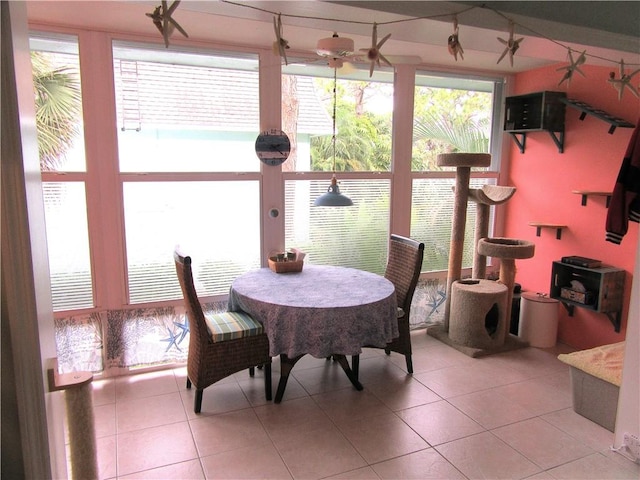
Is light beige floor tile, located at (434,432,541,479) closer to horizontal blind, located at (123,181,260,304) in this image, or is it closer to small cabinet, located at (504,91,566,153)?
horizontal blind, located at (123,181,260,304)

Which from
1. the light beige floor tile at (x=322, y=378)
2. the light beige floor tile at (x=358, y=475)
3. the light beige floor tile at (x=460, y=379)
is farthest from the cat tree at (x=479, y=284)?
the light beige floor tile at (x=358, y=475)

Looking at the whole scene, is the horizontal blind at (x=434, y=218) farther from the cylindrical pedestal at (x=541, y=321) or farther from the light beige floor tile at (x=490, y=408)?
the light beige floor tile at (x=490, y=408)

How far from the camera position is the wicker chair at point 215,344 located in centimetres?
267

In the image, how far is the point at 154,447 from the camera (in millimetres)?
2455

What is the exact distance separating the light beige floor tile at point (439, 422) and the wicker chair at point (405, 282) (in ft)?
1.57

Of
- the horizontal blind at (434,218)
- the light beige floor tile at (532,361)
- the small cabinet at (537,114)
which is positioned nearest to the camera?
the light beige floor tile at (532,361)

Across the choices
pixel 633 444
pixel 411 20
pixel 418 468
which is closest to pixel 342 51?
pixel 411 20

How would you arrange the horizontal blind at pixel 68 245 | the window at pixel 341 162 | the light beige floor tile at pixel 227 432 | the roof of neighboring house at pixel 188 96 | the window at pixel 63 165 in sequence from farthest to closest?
the window at pixel 341 162, the roof of neighboring house at pixel 188 96, the horizontal blind at pixel 68 245, the window at pixel 63 165, the light beige floor tile at pixel 227 432

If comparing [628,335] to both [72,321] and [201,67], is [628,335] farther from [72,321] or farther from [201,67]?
[72,321]

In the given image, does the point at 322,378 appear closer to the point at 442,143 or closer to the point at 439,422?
the point at 439,422

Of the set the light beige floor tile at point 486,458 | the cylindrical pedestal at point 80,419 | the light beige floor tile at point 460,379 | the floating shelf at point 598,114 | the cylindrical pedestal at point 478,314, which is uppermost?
the floating shelf at point 598,114

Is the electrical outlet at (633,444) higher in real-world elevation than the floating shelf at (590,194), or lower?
lower

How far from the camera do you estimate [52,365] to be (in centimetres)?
125

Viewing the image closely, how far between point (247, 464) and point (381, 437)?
75 cm
